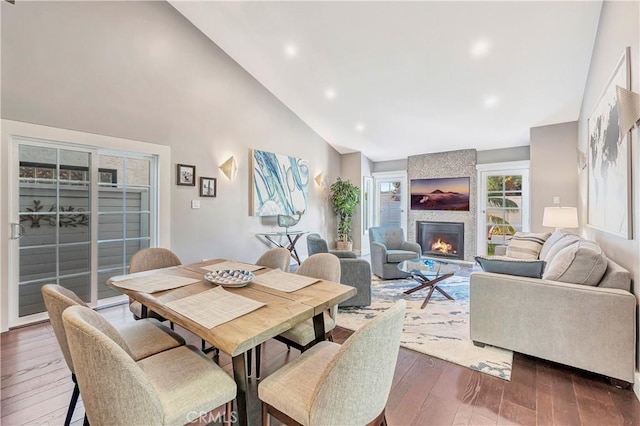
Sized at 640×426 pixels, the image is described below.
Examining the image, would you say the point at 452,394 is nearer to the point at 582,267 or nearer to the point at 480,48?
the point at 582,267

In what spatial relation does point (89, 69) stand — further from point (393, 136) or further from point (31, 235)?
point (393, 136)

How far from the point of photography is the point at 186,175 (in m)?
4.00

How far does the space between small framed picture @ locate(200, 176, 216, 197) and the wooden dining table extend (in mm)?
2532

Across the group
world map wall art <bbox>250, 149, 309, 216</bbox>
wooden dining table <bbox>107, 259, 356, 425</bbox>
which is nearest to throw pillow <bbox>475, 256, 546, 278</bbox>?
wooden dining table <bbox>107, 259, 356, 425</bbox>

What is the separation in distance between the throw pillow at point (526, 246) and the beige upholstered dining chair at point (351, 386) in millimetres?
3447

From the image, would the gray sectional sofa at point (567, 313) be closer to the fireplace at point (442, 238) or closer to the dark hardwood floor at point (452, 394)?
the dark hardwood floor at point (452, 394)

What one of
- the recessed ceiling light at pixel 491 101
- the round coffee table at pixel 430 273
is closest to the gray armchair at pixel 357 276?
the round coffee table at pixel 430 273

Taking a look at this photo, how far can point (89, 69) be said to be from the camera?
312 centimetres

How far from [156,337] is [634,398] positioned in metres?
2.91

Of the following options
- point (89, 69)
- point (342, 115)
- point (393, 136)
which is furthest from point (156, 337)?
point (393, 136)

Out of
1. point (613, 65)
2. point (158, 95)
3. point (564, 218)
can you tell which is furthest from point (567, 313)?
point (158, 95)

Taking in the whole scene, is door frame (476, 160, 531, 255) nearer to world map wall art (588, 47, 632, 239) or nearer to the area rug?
the area rug

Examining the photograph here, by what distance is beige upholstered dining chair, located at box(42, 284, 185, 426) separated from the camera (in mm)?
1262

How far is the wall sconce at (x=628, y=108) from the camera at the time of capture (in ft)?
5.73
